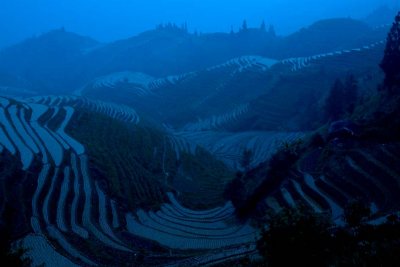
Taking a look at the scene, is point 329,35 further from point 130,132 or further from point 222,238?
point 222,238

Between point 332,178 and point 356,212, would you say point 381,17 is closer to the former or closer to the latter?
point 332,178

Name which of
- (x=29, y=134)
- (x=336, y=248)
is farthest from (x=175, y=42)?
(x=336, y=248)

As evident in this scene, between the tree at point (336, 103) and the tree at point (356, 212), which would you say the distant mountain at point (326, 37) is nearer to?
the tree at point (336, 103)

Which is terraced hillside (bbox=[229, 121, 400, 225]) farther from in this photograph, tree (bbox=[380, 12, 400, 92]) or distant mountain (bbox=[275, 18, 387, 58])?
distant mountain (bbox=[275, 18, 387, 58])

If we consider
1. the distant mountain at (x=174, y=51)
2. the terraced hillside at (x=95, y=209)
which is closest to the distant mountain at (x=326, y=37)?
the distant mountain at (x=174, y=51)

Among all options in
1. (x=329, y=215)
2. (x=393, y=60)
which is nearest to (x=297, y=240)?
(x=329, y=215)
